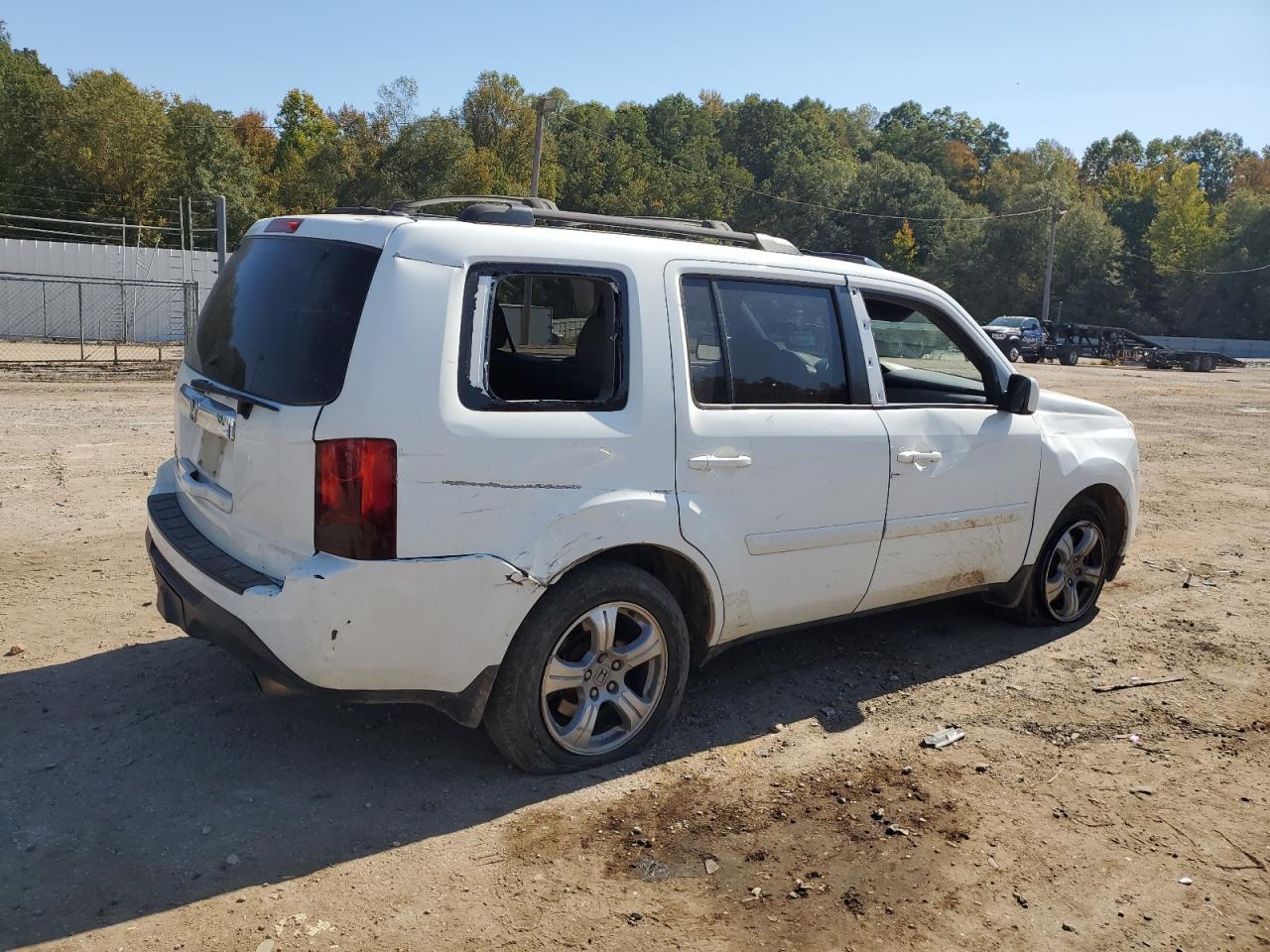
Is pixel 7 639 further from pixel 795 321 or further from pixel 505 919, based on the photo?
pixel 795 321

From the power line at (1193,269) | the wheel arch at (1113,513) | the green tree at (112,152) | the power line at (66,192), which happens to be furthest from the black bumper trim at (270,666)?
the power line at (1193,269)

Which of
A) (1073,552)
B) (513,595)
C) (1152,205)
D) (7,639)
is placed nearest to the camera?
(513,595)

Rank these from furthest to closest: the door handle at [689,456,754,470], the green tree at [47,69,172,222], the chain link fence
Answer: the green tree at [47,69,172,222]
the chain link fence
the door handle at [689,456,754,470]

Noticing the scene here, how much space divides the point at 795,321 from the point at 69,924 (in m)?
3.24

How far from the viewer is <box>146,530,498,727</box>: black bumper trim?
133 inches

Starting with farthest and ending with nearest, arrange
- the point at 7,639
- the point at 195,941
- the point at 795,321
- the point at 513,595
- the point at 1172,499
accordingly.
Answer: the point at 1172,499 → the point at 7,639 → the point at 795,321 → the point at 513,595 → the point at 195,941

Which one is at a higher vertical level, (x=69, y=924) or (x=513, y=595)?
(x=513, y=595)

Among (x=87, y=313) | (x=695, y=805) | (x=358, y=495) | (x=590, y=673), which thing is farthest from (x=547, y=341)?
(x=87, y=313)

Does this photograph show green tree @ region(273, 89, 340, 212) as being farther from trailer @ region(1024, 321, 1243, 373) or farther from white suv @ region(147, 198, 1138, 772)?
white suv @ region(147, 198, 1138, 772)

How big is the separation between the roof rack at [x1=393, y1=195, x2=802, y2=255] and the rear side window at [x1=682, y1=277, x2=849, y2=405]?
29 cm

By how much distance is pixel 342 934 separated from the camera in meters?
2.88

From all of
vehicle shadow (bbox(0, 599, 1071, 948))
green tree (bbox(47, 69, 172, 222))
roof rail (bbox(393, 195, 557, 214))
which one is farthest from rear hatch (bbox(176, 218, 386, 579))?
green tree (bbox(47, 69, 172, 222))

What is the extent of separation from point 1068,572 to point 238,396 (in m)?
4.26

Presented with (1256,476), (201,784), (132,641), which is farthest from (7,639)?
(1256,476)
